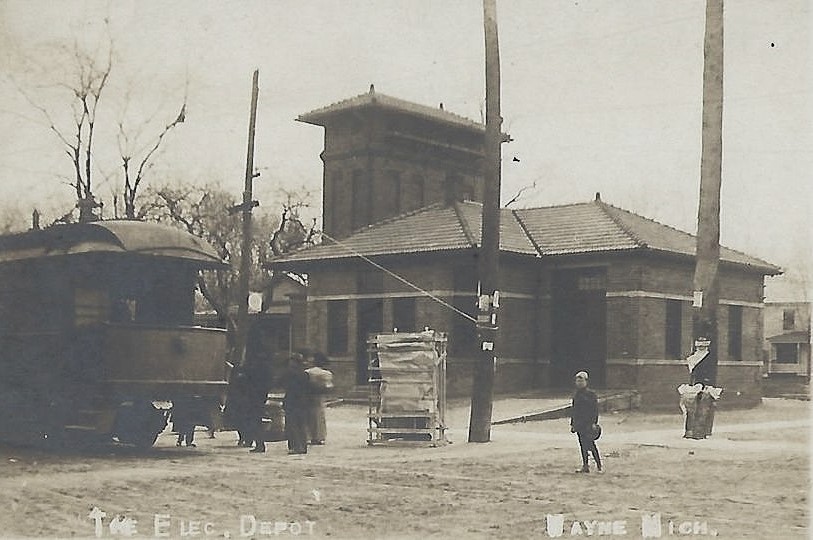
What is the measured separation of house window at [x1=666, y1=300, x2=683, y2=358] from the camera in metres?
14.6

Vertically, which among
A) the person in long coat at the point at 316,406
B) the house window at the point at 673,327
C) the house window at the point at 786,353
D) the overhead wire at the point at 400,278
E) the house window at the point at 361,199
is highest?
the house window at the point at 361,199

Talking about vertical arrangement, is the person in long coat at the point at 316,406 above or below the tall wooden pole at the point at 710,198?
below

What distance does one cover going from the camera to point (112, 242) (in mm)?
13250

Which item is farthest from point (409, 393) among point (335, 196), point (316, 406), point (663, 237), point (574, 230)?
point (663, 237)

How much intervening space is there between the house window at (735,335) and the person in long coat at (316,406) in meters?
6.30

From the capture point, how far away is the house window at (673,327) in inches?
576

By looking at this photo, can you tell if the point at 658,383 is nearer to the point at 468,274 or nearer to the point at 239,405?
the point at 468,274

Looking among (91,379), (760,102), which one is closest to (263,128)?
(91,379)

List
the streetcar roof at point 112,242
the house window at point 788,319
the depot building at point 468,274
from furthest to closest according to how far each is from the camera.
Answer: the house window at point 788,319 < the depot building at point 468,274 < the streetcar roof at point 112,242

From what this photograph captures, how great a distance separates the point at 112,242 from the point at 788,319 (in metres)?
8.82

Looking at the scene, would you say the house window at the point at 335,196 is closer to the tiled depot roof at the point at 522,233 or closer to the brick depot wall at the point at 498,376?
the tiled depot roof at the point at 522,233

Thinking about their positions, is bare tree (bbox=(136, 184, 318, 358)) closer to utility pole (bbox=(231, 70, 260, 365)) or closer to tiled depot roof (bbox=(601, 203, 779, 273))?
utility pole (bbox=(231, 70, 260, 365))

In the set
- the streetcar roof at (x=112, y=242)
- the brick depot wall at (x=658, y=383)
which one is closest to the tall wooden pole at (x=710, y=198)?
the brick depot wall at (x=658, y=383)

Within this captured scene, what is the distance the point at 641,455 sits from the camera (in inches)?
527
